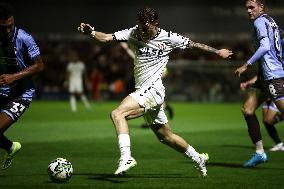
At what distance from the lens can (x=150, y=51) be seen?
10023mm

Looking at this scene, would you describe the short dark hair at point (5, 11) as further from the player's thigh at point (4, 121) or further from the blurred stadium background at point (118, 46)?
the blurred stadium background at point (118, 46)

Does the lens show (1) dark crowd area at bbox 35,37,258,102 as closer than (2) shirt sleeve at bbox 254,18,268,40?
No

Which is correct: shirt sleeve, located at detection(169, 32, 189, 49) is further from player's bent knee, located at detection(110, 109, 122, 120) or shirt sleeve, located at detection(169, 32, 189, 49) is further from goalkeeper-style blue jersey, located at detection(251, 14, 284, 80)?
player's bent knee, located at detection(110, 109, 122, 120)

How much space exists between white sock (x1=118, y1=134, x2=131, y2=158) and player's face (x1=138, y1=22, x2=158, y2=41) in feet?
5.10

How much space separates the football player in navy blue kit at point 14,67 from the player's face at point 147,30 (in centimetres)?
154

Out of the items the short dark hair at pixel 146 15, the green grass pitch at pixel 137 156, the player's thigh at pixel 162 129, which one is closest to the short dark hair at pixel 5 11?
the short dark hair at pixel 146 15

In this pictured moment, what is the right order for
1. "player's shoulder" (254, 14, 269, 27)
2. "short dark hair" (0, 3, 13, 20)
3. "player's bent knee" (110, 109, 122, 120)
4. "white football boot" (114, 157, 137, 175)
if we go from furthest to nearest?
"player's shoulder" (254, 14, 269, 27), "short dark hair" (0, 3, 13, 20), "player's bent knee" (110, 109, 122, 120), "white football boot" (114, 157, 137, 175)

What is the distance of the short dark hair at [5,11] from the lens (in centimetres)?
964

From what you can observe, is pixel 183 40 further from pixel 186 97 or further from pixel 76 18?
pixel 76 18

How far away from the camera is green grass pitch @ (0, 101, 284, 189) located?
9648mm

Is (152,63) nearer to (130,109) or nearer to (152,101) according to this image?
(152,101)

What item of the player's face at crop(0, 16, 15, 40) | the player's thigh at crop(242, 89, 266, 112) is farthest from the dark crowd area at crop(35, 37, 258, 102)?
the player's face at crop(0, 16, 15, 40)

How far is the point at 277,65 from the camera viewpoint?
10781 millimetres

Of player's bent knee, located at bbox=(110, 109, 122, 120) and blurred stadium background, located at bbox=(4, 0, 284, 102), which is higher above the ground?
player's bent knee, located at bbox=(110, 109, 122, 120)
